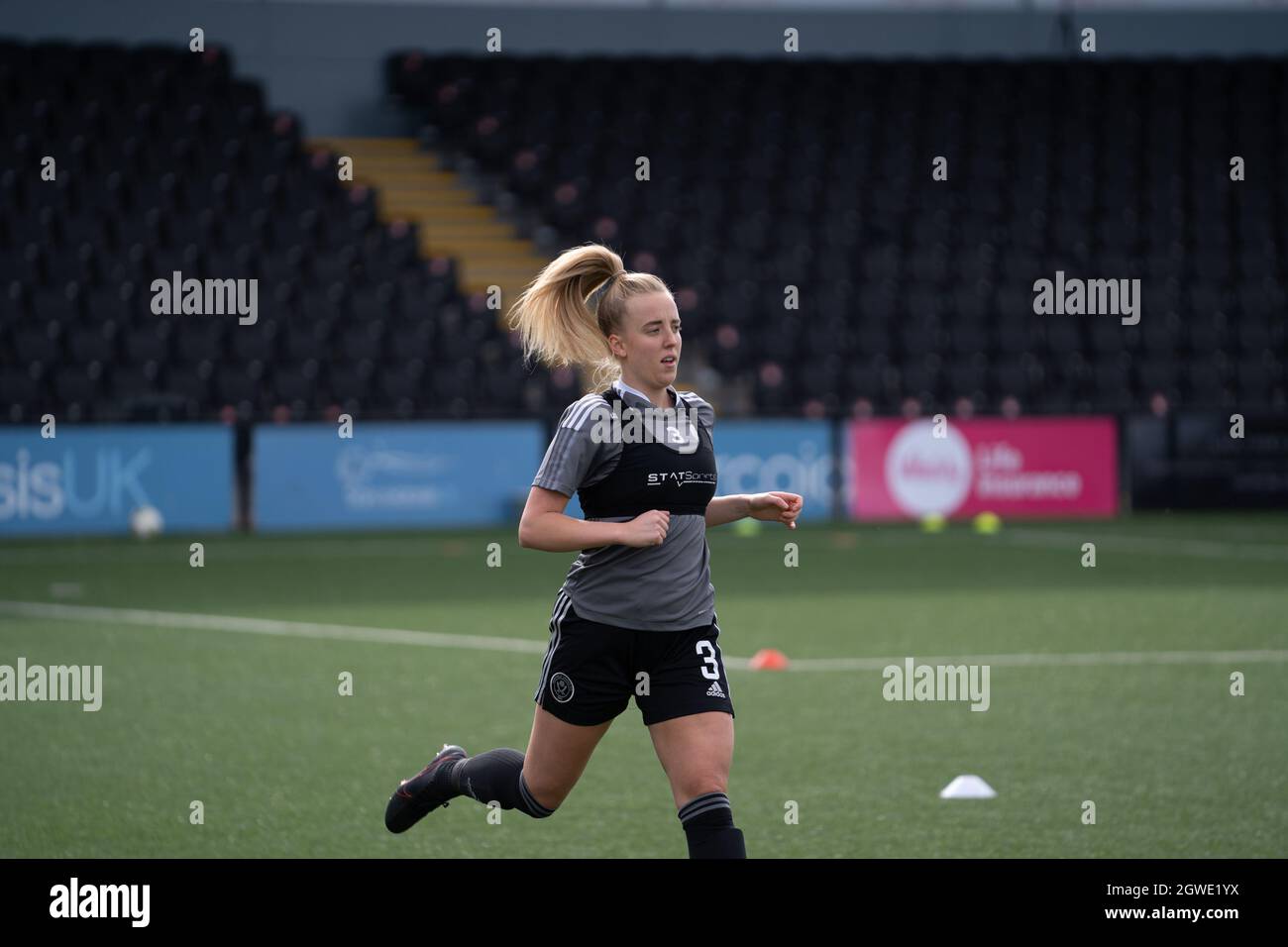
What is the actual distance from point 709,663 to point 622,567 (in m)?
0.36

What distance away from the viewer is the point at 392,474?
2081 cm

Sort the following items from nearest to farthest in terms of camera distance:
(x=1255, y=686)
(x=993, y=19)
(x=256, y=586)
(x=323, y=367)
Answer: (x=1255, y=686) < (x=256, y=586) < (x=323, y=367) < (x=993, y=19)

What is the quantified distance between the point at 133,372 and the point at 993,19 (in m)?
17.2

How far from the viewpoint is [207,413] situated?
20.9 metres

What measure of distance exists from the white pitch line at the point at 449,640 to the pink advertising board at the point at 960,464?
10.4 meters

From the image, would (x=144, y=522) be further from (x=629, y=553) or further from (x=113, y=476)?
(x=629, y=553)

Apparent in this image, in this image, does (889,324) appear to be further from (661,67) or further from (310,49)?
(310,49)

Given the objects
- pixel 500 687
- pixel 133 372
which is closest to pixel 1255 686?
pixel 500 687

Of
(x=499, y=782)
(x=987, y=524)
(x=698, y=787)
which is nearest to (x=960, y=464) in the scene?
(x=987, y=524)

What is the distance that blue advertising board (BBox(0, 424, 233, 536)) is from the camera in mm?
19375

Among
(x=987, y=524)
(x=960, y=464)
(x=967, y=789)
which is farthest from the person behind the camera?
(x=960, y=464)

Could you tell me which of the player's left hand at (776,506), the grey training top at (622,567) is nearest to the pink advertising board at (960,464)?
the player's left hand at (776,506)

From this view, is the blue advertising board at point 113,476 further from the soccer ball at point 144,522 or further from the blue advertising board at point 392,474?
the blue advertising board at point 392,474

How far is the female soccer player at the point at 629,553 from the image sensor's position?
4922 millimetres
